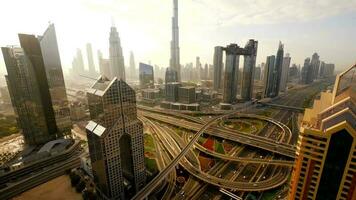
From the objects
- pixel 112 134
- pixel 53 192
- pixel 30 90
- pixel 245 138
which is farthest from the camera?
pixel 245 138

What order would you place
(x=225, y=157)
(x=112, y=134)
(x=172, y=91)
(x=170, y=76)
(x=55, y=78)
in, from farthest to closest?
1. (x=170, y=76)
2. (x=172, y=91)
3. (x=55, y=78)
4. (x=225, y=157)
5. (x=112, y=134)

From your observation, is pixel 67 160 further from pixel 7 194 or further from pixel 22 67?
pixel 22 67

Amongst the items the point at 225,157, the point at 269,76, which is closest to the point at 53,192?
the point at 225,157

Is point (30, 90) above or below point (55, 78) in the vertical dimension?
below

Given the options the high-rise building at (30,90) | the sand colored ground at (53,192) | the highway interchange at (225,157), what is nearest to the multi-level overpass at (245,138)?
the highway interchange at (225,157)

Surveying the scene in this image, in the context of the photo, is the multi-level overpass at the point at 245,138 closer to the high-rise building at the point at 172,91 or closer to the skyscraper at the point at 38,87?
the high-rise building at the point at 172,91

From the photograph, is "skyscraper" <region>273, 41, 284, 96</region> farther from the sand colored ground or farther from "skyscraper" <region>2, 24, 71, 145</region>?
the sand colored ground

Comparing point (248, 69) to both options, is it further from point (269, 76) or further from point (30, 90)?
point (30, 90)
